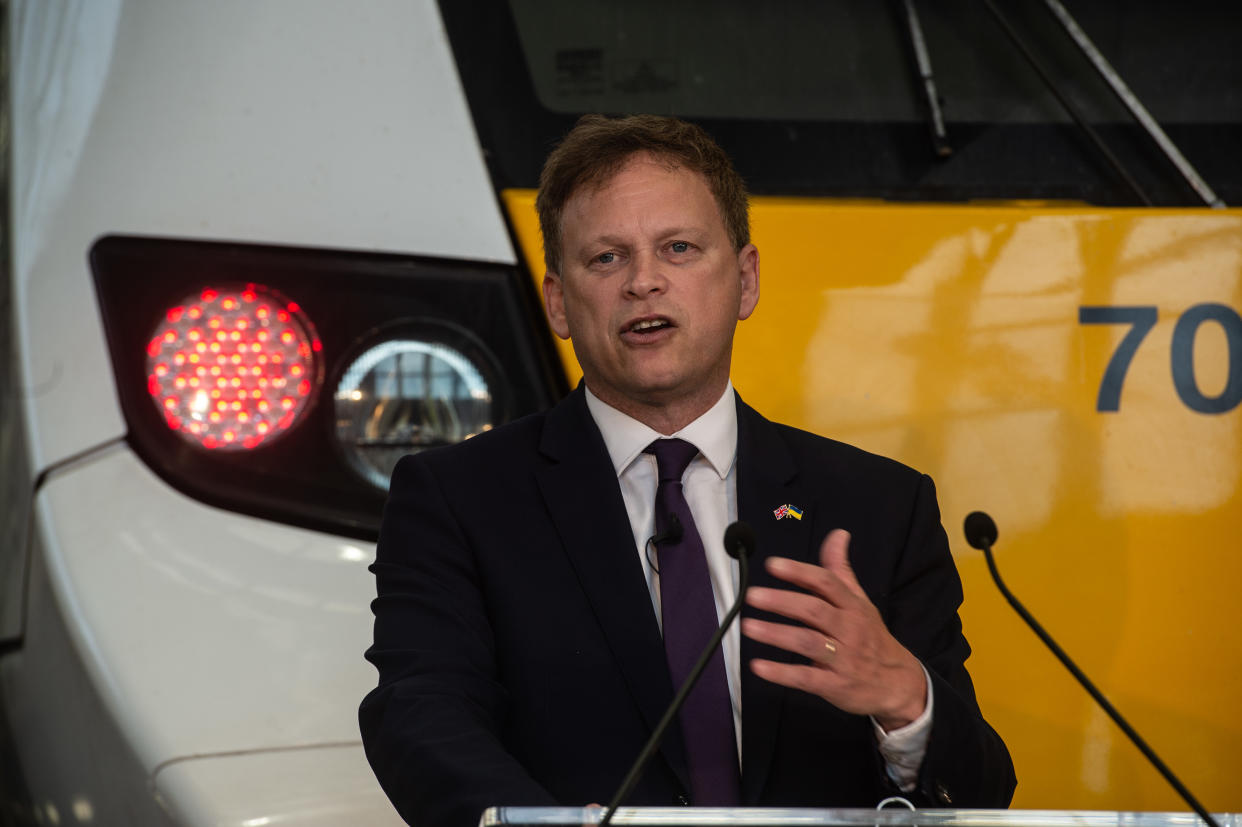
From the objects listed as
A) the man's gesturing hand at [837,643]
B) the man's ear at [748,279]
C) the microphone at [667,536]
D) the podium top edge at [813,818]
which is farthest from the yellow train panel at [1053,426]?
the podium top edge at [813,818]

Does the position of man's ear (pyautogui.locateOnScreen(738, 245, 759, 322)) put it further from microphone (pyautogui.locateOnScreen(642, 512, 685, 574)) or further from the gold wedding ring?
the gold wedding ring

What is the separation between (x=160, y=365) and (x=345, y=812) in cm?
54

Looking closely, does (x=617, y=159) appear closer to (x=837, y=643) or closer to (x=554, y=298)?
(x=554, y=298)

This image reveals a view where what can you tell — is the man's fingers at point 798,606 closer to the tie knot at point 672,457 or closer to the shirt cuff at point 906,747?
the shirt cuff at point 906,747

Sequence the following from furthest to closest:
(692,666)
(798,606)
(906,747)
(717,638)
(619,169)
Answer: (619,169) < (692,666) < (906,747) < (798,606) < (717,638)

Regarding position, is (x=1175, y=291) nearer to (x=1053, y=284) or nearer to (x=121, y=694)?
(x=1053, y=284)

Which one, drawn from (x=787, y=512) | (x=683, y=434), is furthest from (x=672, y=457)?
(x=787, y=512)

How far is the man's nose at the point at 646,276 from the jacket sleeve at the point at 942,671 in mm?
387

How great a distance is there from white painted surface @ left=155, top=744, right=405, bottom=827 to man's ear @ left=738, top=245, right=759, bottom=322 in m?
0.69

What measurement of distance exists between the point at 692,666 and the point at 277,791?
1.52ft

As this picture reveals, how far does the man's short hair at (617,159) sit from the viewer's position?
1681 mm

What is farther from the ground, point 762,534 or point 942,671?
point 762,534

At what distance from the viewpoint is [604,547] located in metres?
1.61

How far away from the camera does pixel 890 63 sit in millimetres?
1972
